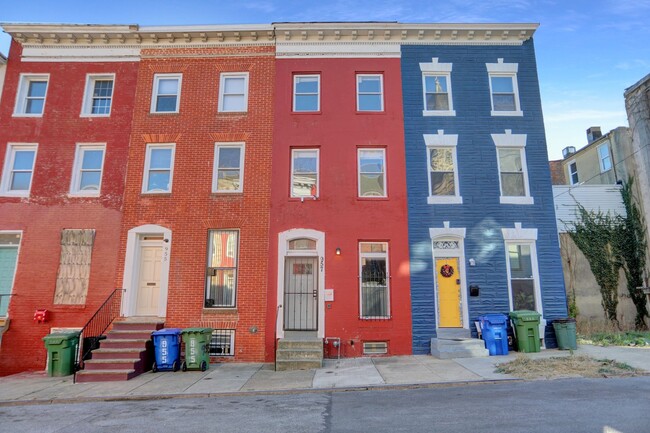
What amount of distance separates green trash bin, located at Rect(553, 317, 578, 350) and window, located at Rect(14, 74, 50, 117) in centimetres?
1748

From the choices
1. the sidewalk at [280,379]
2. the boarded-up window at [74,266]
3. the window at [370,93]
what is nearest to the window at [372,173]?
the window at [370,93]

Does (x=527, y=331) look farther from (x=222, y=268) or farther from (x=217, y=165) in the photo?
(x=217, y=165)

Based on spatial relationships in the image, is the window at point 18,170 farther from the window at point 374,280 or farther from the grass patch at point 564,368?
the grass patch at point 564,368

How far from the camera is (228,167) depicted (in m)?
12.3

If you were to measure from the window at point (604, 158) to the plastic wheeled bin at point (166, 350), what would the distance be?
18.6m

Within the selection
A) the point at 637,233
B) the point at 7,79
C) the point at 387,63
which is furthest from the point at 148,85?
the point at 637,233

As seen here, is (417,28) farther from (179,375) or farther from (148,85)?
(179,375)

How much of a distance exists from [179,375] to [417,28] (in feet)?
41.6

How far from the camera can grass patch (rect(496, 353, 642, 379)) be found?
7727 millimetres

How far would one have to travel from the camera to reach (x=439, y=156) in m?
12.2

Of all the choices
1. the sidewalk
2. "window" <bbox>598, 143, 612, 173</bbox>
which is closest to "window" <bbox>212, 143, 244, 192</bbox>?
the sidewalk

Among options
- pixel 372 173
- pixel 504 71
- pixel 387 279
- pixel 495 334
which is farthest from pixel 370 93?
pixel 495 334

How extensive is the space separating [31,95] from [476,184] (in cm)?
1521

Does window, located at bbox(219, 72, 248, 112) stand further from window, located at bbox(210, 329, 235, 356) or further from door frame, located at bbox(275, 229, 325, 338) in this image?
window, located at bbox(210, 329, 235, 356)
